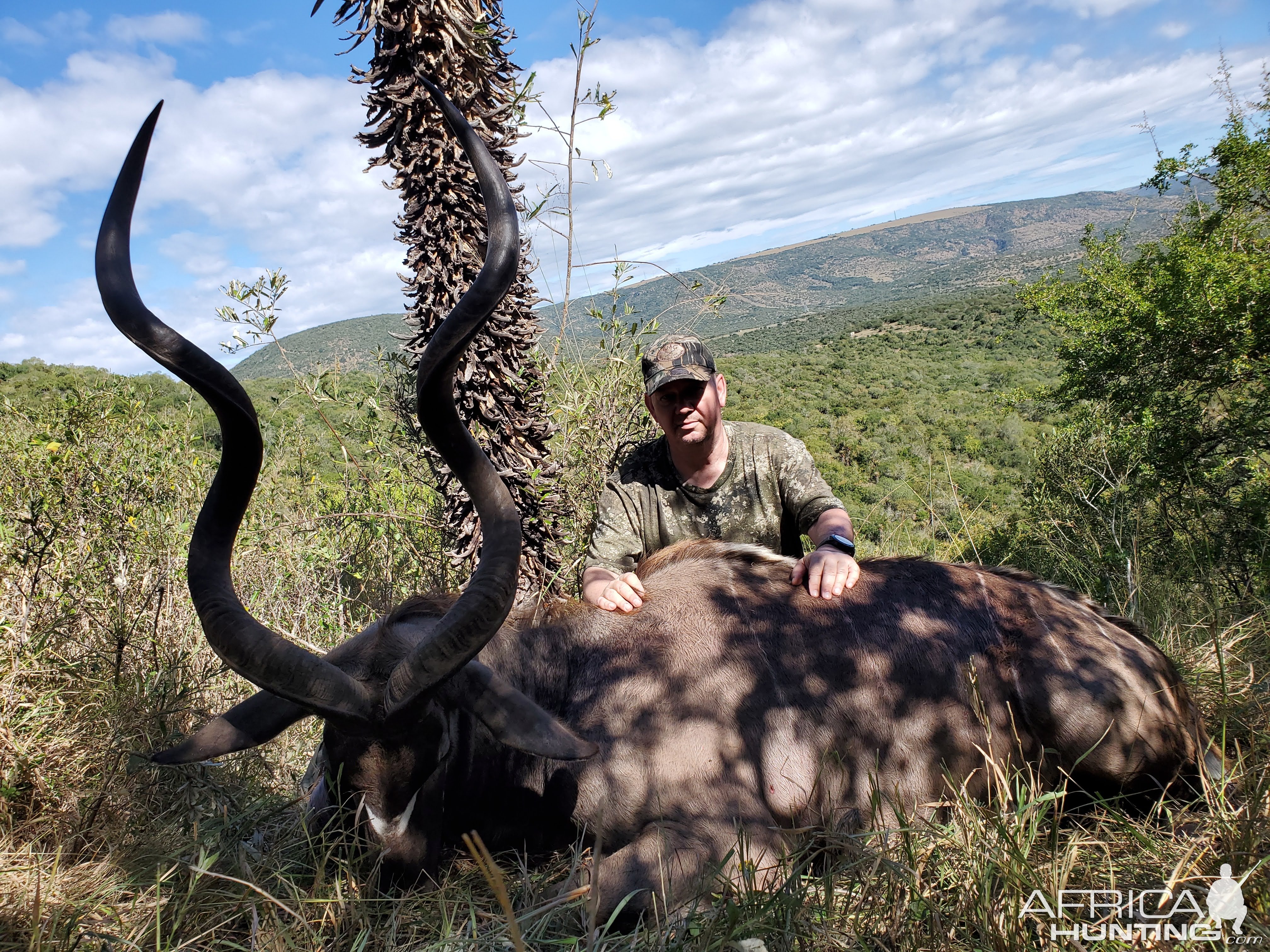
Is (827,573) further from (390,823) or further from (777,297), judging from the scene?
(777,297)

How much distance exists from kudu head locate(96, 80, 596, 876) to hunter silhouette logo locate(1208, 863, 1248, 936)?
1933mm

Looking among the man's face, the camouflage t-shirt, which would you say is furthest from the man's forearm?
the man's face

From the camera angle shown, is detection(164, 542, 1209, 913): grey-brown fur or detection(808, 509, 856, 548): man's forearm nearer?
detection(164, 542, 1209, 913): grey-brown fur

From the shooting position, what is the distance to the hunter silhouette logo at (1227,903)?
2.08 m

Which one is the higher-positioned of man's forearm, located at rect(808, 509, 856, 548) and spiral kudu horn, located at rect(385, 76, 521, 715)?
spiral kudu horn, located at rect(385, 76, 521, 715)

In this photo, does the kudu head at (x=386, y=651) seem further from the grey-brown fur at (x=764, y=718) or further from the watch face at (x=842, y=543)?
the watch face at (x=842, y=543)

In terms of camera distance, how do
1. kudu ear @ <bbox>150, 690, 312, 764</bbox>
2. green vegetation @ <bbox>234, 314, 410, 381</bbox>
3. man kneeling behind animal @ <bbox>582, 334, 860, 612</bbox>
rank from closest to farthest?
kudu ear @ <bbox>150, 690, 312, 764</bbox> < man kneeling behind animal @ <bbox>582, 334, 860, 612</bbox> < green vegetation @ <bbox>234, 314, 410, 381</bbox>

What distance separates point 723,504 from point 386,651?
2.39 m

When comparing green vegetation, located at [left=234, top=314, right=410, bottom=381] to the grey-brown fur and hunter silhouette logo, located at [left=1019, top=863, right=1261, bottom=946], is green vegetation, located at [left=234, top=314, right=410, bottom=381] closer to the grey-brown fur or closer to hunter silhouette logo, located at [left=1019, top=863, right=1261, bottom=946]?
the grey-brown fur

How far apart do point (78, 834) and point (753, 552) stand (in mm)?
3232

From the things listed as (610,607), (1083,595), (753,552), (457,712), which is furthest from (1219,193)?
(457,712)

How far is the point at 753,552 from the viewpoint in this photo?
3.88m

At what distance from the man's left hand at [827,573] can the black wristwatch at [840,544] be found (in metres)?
0.17

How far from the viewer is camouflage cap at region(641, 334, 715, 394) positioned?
14.3 feet
